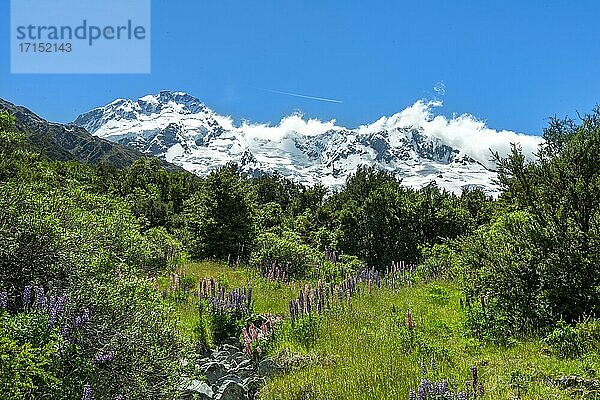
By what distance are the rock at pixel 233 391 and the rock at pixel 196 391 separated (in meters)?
0.16

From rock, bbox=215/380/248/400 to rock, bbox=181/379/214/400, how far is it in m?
0.16

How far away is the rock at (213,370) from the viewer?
740cm

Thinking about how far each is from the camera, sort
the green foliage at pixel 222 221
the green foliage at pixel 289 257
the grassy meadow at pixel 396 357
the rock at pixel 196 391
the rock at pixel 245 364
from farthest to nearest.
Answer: the green foliage at pixel 222 221
the green foliage at pixel 289 257
the rock at pixel 245 364
the rock at pixel 196 391
the grassy meadow at pixel 396 357

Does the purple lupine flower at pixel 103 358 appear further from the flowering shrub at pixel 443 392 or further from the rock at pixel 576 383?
the rock at pixel 576 383

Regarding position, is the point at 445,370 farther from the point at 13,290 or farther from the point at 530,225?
the point at 13,290

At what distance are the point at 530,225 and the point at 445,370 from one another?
14.9 feet

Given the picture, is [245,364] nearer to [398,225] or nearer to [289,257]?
[289,257]

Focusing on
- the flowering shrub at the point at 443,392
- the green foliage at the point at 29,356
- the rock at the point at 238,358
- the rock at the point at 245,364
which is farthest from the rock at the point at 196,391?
the flowering shrub at the point at 443,392

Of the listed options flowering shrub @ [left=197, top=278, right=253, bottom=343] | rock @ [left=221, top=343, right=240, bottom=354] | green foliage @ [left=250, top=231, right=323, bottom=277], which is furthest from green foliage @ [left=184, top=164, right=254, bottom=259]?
rock @ [left=221, top=343, right=240, bottom=354]

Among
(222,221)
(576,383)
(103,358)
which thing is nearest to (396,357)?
(576,383)

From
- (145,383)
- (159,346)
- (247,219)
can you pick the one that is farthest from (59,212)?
(247,219)

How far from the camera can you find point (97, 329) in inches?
217

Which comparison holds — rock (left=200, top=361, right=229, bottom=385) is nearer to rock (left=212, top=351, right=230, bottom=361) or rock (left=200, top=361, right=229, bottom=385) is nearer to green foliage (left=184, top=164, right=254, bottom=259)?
rock (left=212, top=351, right=230, bottom=361)

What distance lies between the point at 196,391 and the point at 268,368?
1.10m
